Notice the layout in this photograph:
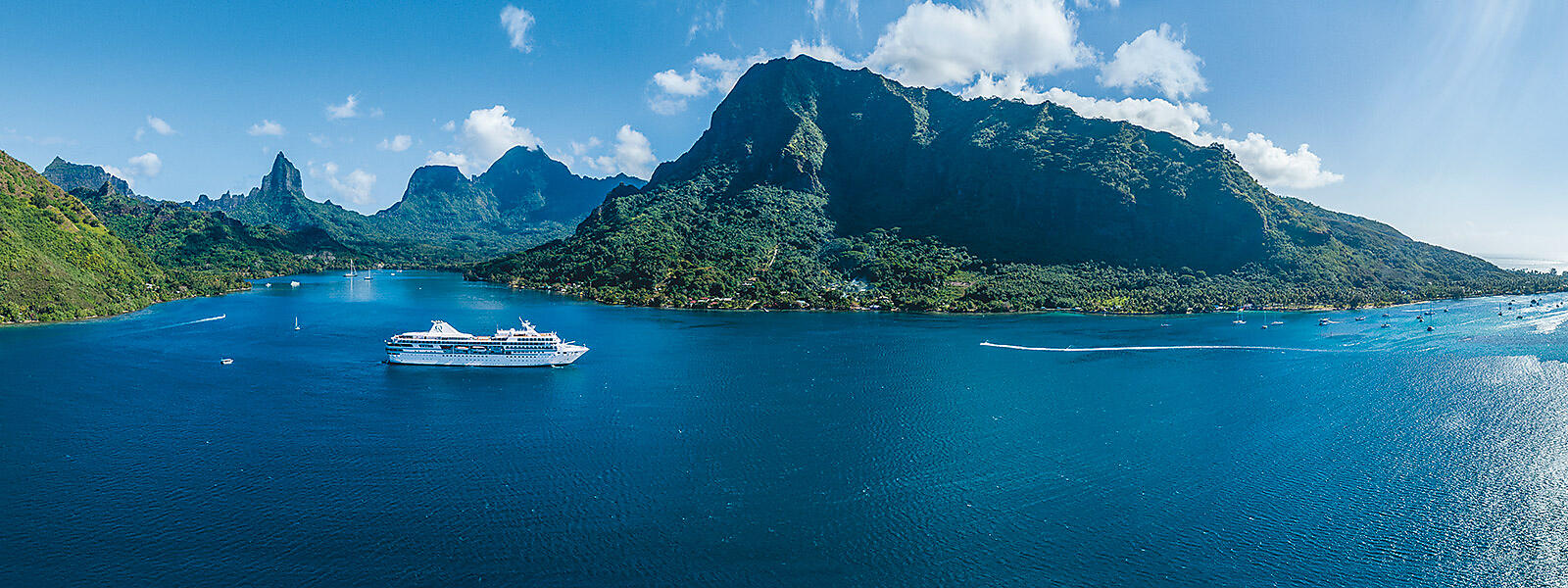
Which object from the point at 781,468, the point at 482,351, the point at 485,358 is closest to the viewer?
the point at 781,468

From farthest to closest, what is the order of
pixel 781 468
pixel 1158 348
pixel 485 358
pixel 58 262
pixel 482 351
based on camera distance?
pixel 58 262, pixel 1158 348, pixel 482 351, pixel 485 358, pixel 781 468

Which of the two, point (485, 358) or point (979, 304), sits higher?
point (979, 304)

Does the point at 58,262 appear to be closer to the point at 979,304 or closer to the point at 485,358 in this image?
the point at 485,358

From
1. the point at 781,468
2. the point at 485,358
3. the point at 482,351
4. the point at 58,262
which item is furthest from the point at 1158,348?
the point at 58,262

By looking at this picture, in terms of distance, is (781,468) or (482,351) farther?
(482,351)

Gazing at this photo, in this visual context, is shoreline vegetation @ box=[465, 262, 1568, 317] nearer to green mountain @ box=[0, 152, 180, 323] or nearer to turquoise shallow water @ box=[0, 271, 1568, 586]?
turquoise shallow water @ box=[0, 271, 1568, 586]

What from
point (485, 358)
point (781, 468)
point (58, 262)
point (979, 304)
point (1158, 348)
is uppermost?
point (58, 262)

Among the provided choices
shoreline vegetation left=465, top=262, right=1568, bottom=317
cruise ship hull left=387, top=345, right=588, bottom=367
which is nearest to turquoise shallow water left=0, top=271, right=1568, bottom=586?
cruise ship hull left=387, top=345, right=588, bottom=367

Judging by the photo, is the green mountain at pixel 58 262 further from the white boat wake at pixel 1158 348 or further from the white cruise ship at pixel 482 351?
the white boat wake at pixel 1158 348
